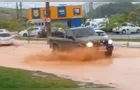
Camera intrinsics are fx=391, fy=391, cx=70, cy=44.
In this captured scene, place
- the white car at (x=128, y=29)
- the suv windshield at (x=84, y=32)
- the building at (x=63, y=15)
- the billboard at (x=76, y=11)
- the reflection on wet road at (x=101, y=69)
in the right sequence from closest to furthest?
1. the reflection on wet road at (x=101, y=69)
2. the suv windshield at (x=84, y=32)
3. the white car at (x=128, y=29)
4. the building at (x=63, y=15)
5. the billboard at (x=76, y=11)

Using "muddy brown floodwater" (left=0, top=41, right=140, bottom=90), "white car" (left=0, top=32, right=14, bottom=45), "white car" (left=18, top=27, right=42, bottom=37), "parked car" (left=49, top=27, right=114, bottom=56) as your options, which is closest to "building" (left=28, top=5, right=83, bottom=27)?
"white car" (left=18, top=27, right=42, bottom=37)

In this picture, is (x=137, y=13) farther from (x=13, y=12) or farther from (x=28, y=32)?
(x=13, y=12)

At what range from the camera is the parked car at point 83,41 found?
16.2m

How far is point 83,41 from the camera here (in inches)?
637

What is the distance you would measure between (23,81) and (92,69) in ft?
16.6

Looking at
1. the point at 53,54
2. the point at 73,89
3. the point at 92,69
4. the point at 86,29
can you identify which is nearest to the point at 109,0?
the point at 73,89

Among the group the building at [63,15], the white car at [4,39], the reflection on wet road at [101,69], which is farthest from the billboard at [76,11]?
the reflection on wet road at [101,69]

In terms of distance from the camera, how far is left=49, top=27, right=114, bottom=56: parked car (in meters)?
16.2

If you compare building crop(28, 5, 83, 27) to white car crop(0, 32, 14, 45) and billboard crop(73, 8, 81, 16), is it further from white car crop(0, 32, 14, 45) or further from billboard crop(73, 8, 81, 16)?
white car crop(0, 32, 14, 45)

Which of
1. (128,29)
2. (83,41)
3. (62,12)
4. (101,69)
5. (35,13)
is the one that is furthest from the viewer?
(62,12)

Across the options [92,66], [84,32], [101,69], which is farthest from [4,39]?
[101,69]

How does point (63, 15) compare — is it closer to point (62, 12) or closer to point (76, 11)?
point (62, 12)

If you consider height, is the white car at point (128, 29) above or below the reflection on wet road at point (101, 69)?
below

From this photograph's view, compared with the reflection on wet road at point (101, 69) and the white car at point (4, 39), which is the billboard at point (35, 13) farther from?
the reflection on wet road at point (101, 69)
